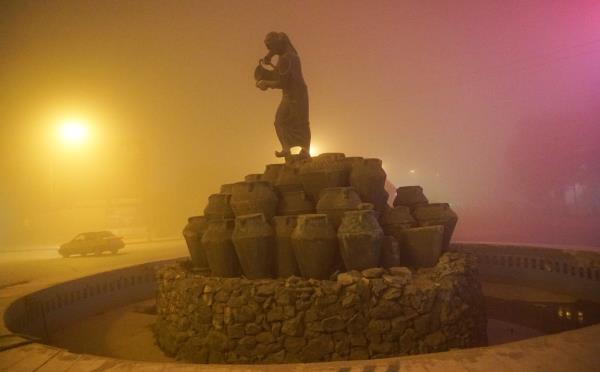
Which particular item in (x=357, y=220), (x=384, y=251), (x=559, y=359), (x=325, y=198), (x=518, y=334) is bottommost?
(x=518, y=334)

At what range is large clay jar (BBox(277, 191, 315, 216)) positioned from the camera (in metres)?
7.02

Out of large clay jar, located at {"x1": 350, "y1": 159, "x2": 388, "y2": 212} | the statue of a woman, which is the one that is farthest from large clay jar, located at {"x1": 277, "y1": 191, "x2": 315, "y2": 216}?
the statue of a woman

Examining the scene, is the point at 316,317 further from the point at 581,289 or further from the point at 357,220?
the point at 581,289

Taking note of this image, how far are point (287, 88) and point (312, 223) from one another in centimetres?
360

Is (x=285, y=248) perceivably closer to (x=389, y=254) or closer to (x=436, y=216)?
(x=389, y=254)

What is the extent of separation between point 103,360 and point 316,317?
2.58 meters

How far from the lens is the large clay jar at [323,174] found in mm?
7133

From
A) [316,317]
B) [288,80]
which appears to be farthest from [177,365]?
[288,80]

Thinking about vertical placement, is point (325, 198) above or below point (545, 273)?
above

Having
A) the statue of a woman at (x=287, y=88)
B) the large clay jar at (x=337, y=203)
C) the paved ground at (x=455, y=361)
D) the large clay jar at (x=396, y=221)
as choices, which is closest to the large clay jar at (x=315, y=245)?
the large clay jar at (x=337, y=203)

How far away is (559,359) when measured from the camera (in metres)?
3.76

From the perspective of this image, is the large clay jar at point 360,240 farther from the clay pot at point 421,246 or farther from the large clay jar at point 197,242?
the large clay jar at point 197,242

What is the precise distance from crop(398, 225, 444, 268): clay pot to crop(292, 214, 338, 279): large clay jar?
53.8 inches

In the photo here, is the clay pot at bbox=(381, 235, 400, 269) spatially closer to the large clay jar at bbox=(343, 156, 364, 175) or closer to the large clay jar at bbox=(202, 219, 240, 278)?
the large clay jar at bbox=(343, 156, 364, 175)
